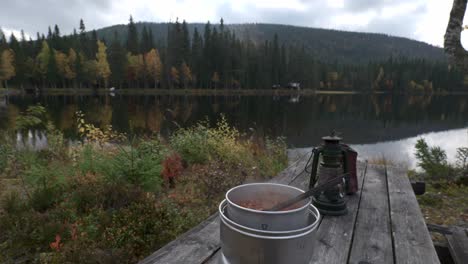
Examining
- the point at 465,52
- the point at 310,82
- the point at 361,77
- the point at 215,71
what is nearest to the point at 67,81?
the point at 215,71

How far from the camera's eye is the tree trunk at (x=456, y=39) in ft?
15.8

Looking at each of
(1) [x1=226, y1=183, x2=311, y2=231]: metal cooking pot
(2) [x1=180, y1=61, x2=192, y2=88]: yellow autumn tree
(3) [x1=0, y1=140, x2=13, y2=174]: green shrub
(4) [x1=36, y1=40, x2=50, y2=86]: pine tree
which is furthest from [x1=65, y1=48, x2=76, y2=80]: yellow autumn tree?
(1) [x1=226, y1=183, x2=311, y2=231]: metal cooking pot

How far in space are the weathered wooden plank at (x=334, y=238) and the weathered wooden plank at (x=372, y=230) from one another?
4 cm

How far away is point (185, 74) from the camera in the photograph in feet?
194

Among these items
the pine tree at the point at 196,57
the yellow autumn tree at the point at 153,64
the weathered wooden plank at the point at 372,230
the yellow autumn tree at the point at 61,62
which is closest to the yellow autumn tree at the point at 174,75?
the yellow autumn tree at the point at 153,64

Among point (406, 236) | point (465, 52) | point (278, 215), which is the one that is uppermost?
point (465, 52)

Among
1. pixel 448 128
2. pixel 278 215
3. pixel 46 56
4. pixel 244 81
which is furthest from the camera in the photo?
pixel 244 81

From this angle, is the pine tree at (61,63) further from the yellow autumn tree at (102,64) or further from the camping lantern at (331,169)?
the camping lantern at (331,169)

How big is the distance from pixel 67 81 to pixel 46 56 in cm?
749

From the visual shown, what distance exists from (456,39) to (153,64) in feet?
193

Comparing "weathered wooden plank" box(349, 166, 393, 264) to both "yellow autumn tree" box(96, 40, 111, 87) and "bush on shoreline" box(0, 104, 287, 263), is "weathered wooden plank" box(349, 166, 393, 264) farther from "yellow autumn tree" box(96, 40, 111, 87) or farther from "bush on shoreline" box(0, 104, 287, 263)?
"yellow autumn tree" box(96, 40, 111, 87)

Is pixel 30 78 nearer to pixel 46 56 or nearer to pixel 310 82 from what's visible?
pixel 46 56

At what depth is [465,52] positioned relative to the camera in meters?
4.89

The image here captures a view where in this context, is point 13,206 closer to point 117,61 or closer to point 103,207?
point 103,207
